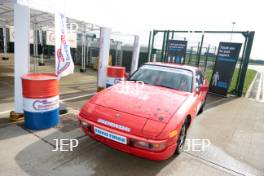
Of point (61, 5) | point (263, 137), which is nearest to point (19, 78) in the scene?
point (61, 5)

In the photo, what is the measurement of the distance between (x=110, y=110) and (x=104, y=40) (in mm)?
4435

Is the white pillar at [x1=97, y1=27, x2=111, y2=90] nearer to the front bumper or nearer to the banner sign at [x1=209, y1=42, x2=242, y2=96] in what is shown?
the front bumper

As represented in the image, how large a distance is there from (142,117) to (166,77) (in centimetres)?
156

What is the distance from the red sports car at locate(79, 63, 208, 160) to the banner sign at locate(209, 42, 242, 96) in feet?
19.2

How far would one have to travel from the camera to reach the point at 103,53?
6859 millimetres

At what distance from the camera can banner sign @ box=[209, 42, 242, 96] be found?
866 centimetres

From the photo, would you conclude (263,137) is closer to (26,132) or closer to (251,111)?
(251,111)

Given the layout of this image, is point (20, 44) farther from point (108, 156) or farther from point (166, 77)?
point (166, 77)

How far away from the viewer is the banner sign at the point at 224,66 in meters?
8.66

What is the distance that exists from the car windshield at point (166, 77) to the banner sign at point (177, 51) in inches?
249

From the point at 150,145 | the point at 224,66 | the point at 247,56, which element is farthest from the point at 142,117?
the point at 247,56

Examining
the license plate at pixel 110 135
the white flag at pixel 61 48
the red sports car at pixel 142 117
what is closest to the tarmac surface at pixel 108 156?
the red sports car at pixel 142 117

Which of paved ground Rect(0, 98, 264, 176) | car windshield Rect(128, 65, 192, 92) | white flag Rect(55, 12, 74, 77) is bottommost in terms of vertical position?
→ paved ground Rect(0, 98, 264, 176)

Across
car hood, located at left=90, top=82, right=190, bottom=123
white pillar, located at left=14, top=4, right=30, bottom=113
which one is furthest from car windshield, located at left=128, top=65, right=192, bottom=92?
white pillar, located at left=14, top=4, right=30, bottom=113
